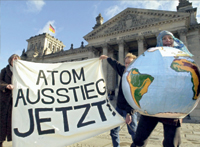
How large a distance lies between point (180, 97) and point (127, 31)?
2307 centimetres

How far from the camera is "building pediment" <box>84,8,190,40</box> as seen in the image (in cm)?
2017

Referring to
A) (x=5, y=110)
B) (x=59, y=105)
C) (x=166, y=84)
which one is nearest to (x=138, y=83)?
(x=166, y=84)

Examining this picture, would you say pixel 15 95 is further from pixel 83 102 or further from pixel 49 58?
pixel 49 58

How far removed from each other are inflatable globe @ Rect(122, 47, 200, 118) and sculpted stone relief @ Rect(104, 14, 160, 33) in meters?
22.2

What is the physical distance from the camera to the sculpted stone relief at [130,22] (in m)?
22.0

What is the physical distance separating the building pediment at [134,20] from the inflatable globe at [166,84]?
2150 cm

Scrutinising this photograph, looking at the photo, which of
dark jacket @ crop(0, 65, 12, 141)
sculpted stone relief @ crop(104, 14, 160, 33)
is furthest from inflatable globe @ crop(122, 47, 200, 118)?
sculpted stone relief @ crop(104, 14, 160, 33)

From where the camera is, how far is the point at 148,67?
1.75m

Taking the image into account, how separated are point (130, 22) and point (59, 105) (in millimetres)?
23318

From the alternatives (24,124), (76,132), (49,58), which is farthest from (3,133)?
(49,58)

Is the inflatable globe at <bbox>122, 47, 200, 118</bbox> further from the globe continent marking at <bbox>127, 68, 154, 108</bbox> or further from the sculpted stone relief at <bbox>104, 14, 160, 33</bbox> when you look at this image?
the sculpted stone relief at <bbox>104, 14, 160, 33</bbox>

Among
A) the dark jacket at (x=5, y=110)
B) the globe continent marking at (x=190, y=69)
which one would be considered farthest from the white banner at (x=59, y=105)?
the globe continent marking at (x=190, y=69)

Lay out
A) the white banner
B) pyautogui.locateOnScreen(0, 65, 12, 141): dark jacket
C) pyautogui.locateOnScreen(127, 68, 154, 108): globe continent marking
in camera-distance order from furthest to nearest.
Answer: pyautogui.locateOnScreen(0, 65, 12, 141): dark jacket, the white banner, pyautogui.locateOnScreen(127, 68, 154, 108): globe continent marking

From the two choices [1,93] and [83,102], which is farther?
[1,93]
